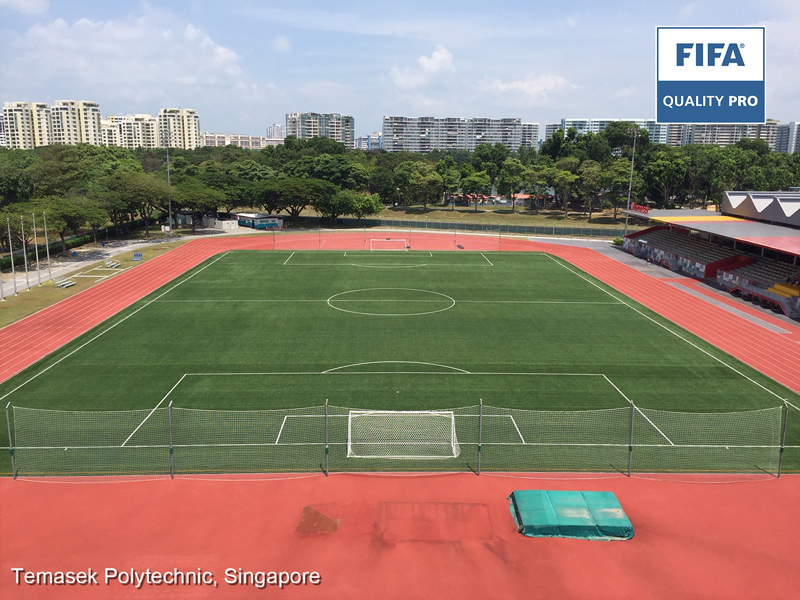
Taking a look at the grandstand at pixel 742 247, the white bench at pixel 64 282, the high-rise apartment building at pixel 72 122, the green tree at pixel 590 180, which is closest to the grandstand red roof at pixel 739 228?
the grandstand at pixel 742 247

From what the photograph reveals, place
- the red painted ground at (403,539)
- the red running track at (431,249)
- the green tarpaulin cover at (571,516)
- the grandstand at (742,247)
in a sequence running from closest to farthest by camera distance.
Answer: the red painted ground at (403,539), the green tarpaulin cover at (571,516), the red running track at (431,249), the grandstand at (742,247)

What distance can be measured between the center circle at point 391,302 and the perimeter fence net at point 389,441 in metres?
14.0


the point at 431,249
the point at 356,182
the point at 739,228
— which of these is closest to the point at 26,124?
the point at 356,182

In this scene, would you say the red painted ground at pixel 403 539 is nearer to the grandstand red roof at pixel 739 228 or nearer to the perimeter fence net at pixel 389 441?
the perimeter fence net at pixel 389 441

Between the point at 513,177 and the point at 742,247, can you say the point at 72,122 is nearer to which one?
the point at 513,177

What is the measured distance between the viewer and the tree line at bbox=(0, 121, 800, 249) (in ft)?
188

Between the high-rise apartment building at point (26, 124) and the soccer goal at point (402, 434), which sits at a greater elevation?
the high-rise apartment building at point (26, 124)

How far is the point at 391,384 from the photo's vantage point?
22766 mm

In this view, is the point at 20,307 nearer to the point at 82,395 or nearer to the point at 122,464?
the point at 82,395

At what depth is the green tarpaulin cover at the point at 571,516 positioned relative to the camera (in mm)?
13602

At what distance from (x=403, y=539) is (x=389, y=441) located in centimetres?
454

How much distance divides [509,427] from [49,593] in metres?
12.8

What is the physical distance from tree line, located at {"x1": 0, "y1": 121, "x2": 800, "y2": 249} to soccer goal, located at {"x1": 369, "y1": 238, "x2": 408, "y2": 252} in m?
12.1

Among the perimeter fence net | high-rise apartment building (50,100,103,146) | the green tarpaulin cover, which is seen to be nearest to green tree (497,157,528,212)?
the perimeter fence net
